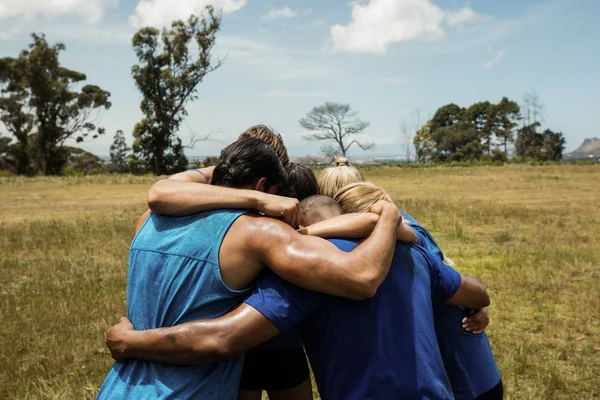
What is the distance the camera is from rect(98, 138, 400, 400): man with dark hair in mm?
1761

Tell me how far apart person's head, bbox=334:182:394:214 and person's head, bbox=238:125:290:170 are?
0.43m

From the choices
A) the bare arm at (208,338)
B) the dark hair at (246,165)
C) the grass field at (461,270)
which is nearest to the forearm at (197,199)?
the dark hair at (246,165)

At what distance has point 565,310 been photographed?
6.64 m

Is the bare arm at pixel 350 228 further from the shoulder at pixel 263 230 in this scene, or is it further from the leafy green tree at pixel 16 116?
the leafy green tree at pixel 16 116

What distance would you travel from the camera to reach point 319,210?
7.39 feet

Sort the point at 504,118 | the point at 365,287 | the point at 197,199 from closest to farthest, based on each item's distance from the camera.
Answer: the point at 365,287 → the point at 197,199 → the point at 504,118

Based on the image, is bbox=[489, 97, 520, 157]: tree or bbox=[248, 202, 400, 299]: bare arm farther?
bbox=[489, 97, 520, 157]: tree

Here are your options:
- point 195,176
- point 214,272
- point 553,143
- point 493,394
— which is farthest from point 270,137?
point 553,143

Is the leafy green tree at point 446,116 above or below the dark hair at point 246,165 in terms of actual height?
above

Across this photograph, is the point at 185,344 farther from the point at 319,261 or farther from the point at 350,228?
the point at 350,228

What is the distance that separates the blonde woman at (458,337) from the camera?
2267 mm

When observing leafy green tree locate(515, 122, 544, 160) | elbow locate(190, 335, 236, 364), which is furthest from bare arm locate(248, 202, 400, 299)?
leafy green tree locate(515, 122, 544, 160)

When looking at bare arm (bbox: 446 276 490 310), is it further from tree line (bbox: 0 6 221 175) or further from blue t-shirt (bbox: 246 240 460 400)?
tree line (bbox: 0 6 221 175)

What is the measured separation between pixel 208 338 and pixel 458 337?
3.59ft
